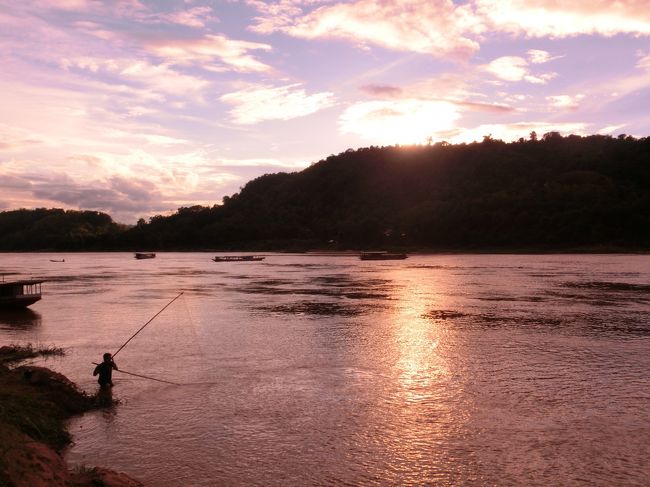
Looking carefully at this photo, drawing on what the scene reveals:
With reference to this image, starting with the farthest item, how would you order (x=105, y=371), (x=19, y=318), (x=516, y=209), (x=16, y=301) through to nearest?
(x=516, y=209) → (x=16, y=301) → (x=19, y=318) → (x=105, y=371)

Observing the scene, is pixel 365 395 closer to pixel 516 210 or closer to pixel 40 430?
pixel 40 430

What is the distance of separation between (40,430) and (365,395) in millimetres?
7965

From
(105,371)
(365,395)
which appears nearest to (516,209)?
(365,395)

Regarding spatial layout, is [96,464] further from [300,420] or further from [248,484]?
[300,420]

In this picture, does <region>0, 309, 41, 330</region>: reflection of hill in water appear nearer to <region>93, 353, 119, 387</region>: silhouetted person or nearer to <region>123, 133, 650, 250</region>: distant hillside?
<region>93, 353, 119, 387</region>: silhouetted person

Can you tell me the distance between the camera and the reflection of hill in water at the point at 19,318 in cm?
2873

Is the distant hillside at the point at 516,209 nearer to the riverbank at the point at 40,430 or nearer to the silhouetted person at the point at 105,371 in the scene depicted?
the silhouetted person at the point at 105,371

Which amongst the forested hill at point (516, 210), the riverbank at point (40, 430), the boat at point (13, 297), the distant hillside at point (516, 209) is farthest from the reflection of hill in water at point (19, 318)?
the distant hillside at point (516, 209)

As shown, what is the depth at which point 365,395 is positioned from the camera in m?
15.0

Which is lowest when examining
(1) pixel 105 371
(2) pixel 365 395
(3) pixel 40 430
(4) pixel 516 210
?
(2) pixel 365 395

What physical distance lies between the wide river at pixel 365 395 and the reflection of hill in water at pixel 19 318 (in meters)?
0.30

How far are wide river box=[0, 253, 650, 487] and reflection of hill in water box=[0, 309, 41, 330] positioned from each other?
0.98 ft

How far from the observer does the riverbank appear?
793 cm

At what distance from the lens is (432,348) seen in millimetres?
21766
